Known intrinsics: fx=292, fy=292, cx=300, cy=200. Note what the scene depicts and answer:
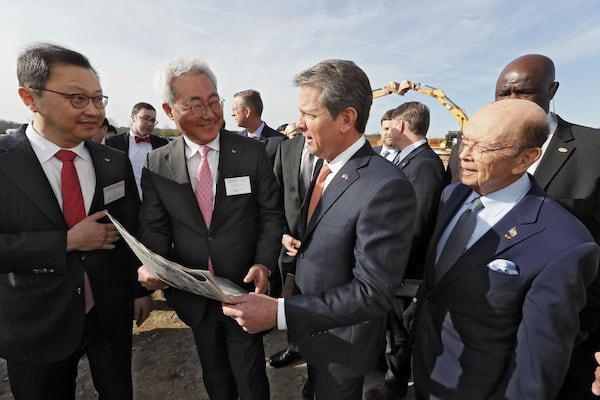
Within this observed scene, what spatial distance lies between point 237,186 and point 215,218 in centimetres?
26

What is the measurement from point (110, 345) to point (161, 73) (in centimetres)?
191

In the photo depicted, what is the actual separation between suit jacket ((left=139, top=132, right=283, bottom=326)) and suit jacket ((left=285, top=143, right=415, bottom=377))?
0.53 m

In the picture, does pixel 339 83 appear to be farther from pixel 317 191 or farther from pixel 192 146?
pixel 192 146

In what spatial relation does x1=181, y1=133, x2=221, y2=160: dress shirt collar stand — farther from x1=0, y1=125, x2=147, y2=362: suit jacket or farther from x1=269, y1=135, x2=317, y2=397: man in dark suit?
x1=269, y1=135, x2=317, y2=397: man in dark suit

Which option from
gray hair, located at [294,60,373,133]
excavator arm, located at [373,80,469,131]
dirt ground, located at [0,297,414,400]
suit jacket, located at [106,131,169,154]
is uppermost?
excavator arm, located at [373,80,469,131]

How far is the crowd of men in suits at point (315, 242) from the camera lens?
4.35 feet

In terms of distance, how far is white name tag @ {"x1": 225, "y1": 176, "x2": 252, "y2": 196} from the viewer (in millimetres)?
1955

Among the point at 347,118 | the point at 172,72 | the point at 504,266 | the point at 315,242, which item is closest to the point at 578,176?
the point at 504,266

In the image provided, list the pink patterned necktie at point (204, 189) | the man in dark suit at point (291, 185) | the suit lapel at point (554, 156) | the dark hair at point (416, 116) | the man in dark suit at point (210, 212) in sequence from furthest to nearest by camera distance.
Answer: the dark hair at point (416, 116) < the man in dark suit at point (291, 185) < the suit lapel at point (554, 156) < the pink patterned necktie at point (204, 189) < the man in dark suit at point (210, 212)

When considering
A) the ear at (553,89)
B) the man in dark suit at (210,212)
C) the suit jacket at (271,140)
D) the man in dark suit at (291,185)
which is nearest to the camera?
the man in dark suit at (210,212)

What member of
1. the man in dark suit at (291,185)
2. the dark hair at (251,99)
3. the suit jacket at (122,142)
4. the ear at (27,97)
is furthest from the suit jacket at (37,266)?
the suit jacket at (122,142)

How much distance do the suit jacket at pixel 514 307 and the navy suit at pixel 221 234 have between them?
3.74 ft

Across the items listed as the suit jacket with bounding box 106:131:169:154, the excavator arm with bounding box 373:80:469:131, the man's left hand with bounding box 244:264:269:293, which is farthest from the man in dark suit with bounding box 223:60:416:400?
the excavator arm with bounding box 373:80:469:131

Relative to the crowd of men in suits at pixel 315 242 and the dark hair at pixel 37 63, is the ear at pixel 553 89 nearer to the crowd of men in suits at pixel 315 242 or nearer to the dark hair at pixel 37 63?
the crowd of men in suits at pixel 315 242
